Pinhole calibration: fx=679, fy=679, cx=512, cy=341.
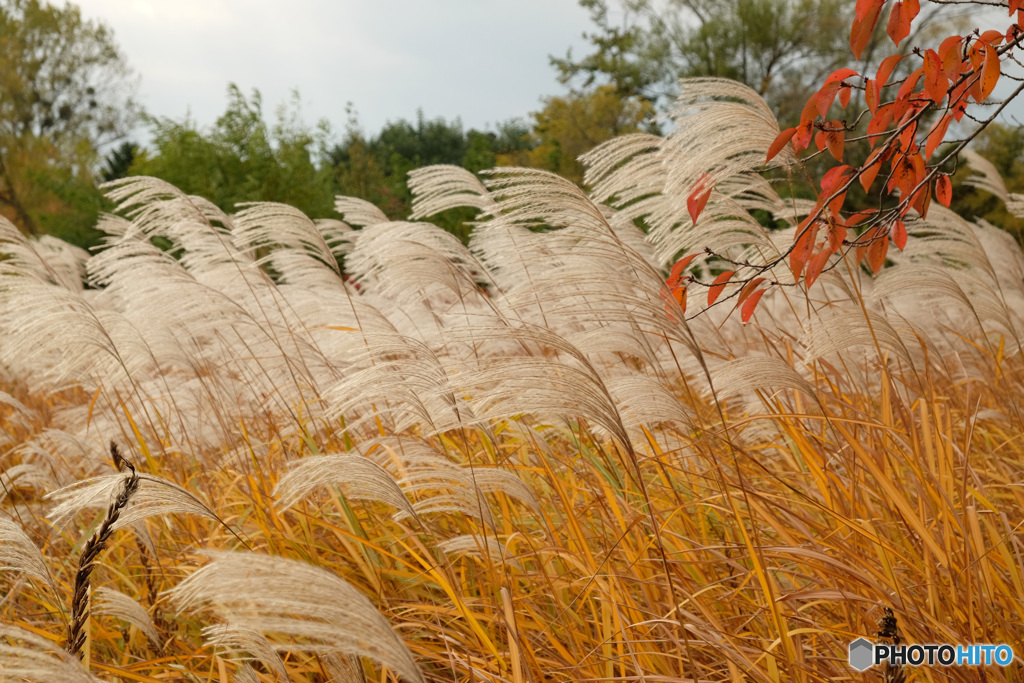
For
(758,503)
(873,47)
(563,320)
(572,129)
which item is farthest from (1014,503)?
(873,47)

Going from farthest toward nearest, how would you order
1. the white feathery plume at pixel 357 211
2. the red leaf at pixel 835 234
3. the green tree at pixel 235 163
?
1. the green tree at pixel 235 163
2. the white feathery plume at pixel 357 211
3. the red leaf at pixel 835 234

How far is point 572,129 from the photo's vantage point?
20.6 m

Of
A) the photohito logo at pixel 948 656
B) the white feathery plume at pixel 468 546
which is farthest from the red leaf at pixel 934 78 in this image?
the white feathery plume at pixel 468 546

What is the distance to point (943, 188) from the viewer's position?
2082mm

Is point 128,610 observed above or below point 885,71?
below

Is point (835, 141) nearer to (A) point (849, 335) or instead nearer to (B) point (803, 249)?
(B) point (803, 249)

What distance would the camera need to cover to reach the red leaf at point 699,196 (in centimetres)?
197

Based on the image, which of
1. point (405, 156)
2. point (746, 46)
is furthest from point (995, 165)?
point (405, 156)

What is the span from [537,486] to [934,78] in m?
1.66

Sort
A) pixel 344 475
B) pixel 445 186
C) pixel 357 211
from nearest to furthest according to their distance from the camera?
pixel 344 475
pixel 445 186
pixel 357 211

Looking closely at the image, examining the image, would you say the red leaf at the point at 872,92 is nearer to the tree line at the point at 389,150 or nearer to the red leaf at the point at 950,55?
the red leaf at the point at 950,55

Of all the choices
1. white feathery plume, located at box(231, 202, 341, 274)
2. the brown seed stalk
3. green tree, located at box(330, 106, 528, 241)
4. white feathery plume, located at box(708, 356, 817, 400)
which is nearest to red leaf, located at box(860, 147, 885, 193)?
white feathery plume, located at box(708, 356, 817, 400)

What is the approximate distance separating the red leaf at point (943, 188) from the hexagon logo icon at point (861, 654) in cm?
125

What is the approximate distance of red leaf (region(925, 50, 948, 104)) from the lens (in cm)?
163
